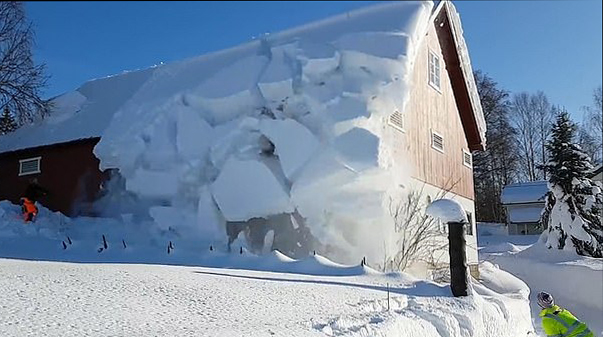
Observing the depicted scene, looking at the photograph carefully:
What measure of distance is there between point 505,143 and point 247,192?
32.0 metres

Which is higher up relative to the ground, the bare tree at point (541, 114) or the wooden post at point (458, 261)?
the bare tree at point (541, 114)

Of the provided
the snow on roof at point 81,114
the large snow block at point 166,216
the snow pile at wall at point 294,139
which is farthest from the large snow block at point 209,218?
the snow on roof at point 81,114

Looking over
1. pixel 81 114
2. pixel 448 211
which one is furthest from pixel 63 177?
pixel 448 211

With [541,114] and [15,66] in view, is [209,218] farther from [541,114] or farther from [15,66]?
[541,114]

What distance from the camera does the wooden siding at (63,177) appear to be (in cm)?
1585

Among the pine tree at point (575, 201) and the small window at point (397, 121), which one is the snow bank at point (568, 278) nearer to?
the pine tree at point (575, 201)

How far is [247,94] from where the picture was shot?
45.1 ft

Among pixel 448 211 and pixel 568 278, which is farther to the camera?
pixel 568 278

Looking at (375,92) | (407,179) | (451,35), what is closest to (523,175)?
(451,35)

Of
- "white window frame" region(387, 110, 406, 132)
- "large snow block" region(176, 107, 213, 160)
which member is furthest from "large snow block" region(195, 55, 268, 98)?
"white window frame" region(387, 110, 406, 132)

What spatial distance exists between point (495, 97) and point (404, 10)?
28.1 m

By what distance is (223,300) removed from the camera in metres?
6.64

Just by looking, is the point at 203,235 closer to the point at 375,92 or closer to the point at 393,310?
the point at 375,92

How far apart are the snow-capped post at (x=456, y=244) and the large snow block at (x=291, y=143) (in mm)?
3887
